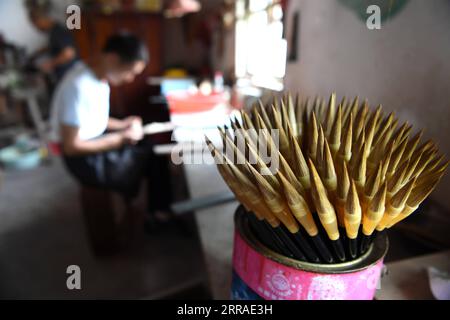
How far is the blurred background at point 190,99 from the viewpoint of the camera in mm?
508

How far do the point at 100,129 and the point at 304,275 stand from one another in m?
1.40

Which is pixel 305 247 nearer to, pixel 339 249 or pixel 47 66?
pixel 339 249

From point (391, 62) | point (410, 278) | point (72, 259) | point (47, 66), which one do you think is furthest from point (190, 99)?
point (47, 66)

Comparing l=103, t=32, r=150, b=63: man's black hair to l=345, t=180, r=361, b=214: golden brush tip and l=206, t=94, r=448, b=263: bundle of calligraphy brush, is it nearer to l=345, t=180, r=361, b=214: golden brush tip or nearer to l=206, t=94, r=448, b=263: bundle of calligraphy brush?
l=206, t=94, r=448, b=263: bundle of calligraphy brush

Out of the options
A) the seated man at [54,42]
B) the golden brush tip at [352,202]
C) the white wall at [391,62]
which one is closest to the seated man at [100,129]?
the white wall at [391,62]

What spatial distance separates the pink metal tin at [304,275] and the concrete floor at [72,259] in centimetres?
62

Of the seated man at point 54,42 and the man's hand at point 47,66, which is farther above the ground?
the seated man at point 54,42

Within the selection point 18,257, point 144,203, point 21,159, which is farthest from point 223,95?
point 21,159

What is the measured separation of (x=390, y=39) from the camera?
0.51 metres

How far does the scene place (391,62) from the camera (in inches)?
20.8

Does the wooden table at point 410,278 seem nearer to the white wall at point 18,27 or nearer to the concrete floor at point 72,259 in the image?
the concrete floor at point 72,259

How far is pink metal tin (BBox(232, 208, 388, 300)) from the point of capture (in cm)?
33
